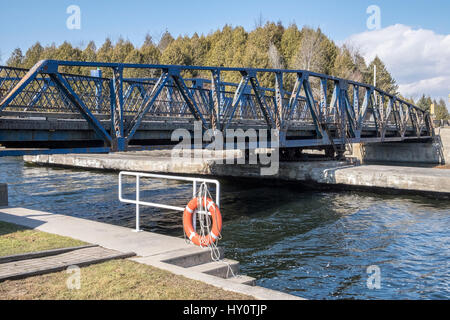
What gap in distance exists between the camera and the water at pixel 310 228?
11.0m

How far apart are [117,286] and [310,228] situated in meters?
11.6

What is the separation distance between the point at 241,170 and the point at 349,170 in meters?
7.44

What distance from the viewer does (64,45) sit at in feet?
285

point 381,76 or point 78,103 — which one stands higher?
point 381,76

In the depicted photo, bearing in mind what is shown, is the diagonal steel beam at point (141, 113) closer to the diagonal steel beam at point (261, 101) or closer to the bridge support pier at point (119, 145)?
the bridge support pier at point (119, 145)

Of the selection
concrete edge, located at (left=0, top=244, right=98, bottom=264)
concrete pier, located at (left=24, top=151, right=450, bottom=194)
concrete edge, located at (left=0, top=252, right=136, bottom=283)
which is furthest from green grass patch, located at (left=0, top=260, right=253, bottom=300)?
concrete pier, located at (left=24, top=151, right=450, bottom=194)

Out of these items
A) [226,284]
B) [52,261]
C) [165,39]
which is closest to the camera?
[226,284]

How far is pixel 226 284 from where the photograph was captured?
7199 mm

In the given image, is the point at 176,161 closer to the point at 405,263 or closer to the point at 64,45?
the point at 405,263

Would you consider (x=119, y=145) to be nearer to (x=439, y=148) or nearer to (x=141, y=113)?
(x=141, y=113)

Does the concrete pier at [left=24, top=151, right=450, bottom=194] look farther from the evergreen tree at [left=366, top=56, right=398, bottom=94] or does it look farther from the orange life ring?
the evergreen tree at [left=366, top=56, right=398, bottom=94]

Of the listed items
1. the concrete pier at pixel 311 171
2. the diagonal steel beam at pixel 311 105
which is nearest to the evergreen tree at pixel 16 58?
the concrete pier at pixel 311 171

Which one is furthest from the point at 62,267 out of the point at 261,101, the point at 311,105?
the point at 311,105

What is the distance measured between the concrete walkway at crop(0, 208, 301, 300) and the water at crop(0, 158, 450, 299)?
8.24ft
